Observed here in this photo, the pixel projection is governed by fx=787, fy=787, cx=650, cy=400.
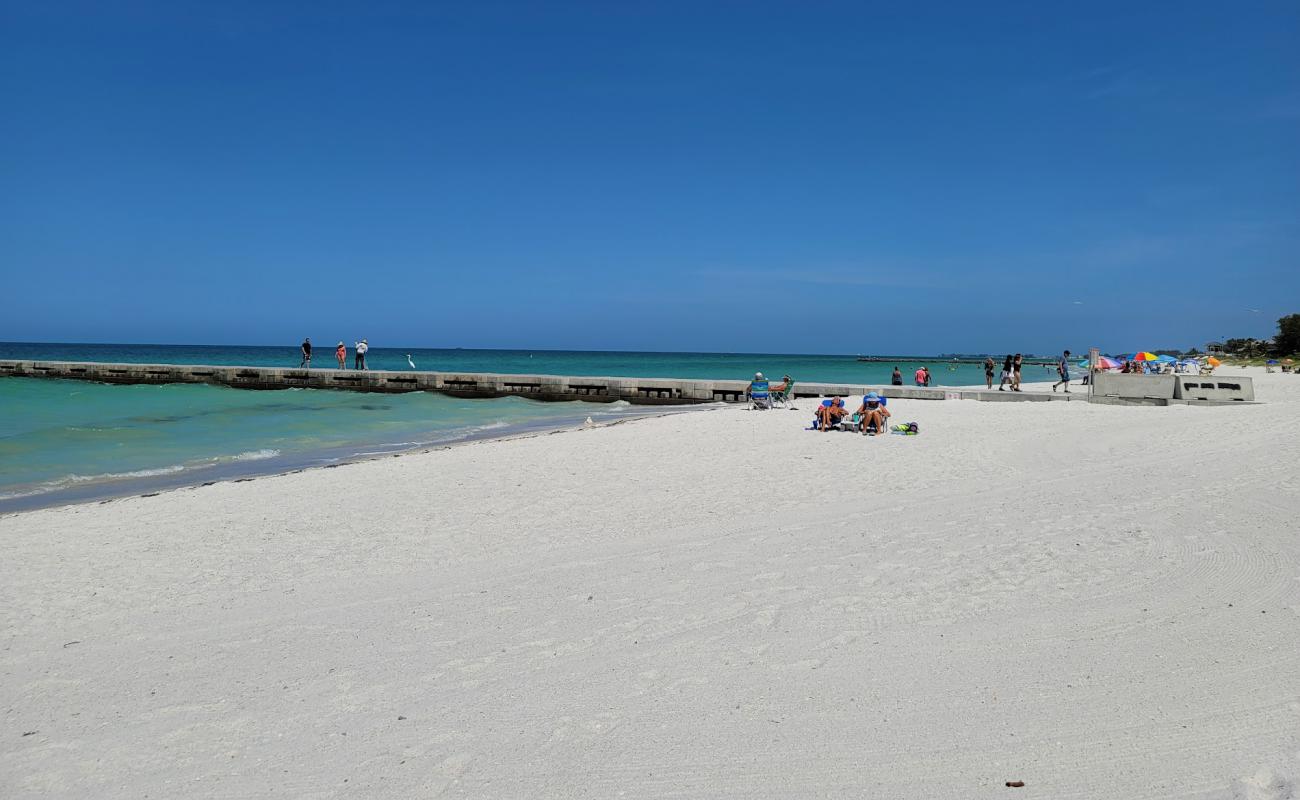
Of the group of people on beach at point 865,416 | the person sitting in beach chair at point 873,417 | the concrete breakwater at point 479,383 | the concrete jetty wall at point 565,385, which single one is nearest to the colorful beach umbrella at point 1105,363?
the concrete jetty wall at point 565,385

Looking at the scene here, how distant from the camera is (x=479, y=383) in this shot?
3331cm

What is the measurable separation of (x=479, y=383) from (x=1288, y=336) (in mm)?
69459

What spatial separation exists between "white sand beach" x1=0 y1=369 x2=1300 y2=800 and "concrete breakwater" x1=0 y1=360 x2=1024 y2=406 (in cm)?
1744

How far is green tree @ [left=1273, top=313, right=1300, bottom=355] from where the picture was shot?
64.8 m

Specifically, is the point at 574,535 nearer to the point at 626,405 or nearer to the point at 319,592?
the point at 319,592

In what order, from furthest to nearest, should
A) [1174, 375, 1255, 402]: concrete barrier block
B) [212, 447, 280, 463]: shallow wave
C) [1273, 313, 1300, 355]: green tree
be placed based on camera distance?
[1273, 313, 1300, 355]: green tree
[1174, 375, 1255, 402]: concrete barrier block
[212, 447, 280, 463]: shallow wave

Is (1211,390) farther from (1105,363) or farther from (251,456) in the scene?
(251,456)

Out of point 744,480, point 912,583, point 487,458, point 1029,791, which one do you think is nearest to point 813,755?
point 1029,791

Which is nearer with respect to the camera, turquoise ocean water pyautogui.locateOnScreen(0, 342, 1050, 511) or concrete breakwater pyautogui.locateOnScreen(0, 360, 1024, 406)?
turquoise ocean water pyautogui.locateOnScreen(0, 342, 1050, 511)

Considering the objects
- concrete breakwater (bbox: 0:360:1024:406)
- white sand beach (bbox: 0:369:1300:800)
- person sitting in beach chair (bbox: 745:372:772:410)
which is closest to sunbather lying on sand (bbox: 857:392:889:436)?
white sand beach (bbox: 0:369:1300:800)

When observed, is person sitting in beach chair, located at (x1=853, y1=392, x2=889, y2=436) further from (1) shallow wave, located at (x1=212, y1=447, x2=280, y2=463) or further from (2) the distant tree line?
(2) the distant tree line

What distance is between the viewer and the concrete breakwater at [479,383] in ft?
94.1

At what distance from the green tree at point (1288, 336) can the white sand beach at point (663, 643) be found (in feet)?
240

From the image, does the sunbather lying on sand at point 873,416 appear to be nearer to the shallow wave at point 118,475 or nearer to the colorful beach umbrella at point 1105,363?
the shallow wave at point 118,475
